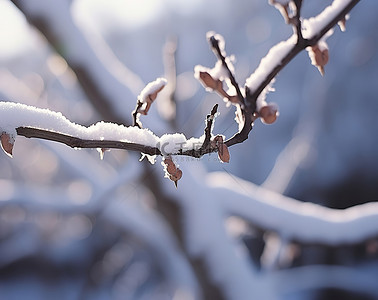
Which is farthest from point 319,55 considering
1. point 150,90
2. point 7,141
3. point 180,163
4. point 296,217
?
point 296,217

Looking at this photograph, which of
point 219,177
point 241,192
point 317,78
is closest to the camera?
point 241,192

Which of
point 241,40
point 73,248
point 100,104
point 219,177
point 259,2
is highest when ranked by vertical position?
point 259,2

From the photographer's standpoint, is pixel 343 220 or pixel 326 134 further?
pixel 326 134

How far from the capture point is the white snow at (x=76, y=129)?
0.59 m

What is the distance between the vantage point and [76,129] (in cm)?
61

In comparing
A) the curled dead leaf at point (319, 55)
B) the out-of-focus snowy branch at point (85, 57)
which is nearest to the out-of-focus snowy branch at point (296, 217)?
the out-of-focus snowy branch at point (85, 57)

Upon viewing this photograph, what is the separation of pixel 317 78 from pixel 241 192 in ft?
5.74

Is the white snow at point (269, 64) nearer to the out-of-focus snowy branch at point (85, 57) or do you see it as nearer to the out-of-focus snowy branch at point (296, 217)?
the out-of-focus snowy branch at point (85, 57)

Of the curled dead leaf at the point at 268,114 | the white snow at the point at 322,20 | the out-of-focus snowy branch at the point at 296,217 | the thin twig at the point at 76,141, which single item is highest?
the white snow at the point at 322,20

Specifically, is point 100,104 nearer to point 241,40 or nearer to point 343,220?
point 343,220

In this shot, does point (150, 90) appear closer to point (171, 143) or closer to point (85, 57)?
point (171, 143)

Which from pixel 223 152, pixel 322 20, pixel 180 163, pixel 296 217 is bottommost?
pixel 296 217

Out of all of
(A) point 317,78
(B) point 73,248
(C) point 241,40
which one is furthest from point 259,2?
(B) point 73,248

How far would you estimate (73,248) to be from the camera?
28.6 feet
